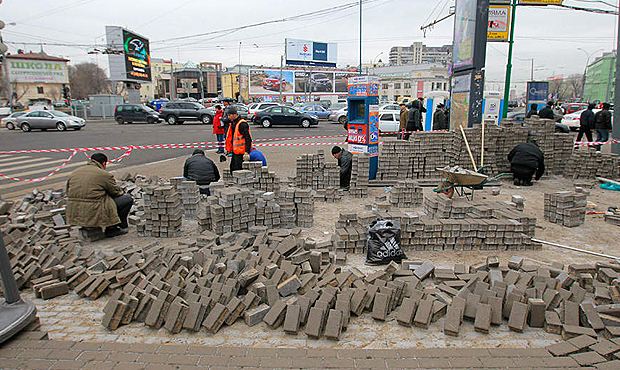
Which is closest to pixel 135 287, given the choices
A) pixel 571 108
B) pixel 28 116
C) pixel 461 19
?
pixel 461 19

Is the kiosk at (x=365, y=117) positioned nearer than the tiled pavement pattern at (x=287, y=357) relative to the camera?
→ No

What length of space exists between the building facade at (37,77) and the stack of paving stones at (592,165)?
73444mm

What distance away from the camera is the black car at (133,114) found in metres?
35.0

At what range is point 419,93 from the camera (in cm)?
7512

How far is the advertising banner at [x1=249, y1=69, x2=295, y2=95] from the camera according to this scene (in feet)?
251

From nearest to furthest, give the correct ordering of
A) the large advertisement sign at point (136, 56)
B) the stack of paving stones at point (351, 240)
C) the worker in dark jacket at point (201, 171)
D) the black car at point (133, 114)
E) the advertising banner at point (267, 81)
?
the stack of paving stones at point (351, 240)
the worker in dark jacket at point (201, 171)
the black car at point (133, 114)
the large advertisement sign at point (136, 56)
the advertising banner at point (267, 81)

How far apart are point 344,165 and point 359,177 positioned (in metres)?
0.60

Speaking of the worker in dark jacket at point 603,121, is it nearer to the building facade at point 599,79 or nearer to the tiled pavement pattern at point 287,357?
the tiled pavement pattern at point 287,357

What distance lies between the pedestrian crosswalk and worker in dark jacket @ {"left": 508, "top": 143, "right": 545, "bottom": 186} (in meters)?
12.3

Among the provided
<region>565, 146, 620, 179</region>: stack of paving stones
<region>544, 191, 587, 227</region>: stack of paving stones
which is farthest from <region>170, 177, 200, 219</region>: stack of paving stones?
<region>565, 146, 620, 179</region>: stack of paving stones

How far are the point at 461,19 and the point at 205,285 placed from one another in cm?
1180

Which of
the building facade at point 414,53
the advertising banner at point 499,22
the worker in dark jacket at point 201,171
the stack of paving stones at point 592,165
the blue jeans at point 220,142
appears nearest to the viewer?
the worker in dark jacket at point 201,171

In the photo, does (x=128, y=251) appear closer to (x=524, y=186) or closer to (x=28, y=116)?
(x=524, y=186)

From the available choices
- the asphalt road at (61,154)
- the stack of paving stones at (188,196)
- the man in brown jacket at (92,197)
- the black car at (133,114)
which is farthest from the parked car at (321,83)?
the man in brown jacket at (92,197)
